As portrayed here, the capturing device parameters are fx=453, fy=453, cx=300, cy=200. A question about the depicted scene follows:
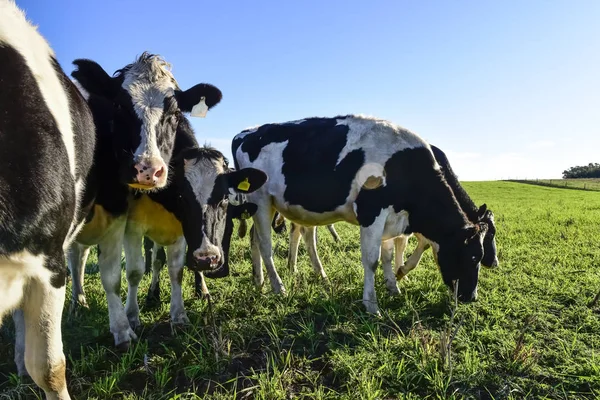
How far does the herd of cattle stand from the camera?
2305 millimetres

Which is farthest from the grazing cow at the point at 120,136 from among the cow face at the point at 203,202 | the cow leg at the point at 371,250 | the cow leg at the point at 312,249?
the cow leg at the point at 312,249

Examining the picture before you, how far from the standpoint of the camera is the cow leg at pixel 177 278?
4691 mm

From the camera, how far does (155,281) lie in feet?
18.2

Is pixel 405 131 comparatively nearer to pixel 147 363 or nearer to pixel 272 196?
pixel 272 196

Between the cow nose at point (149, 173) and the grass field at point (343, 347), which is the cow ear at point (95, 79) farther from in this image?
the grass field at point (343, 347)

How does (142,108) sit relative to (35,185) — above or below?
above

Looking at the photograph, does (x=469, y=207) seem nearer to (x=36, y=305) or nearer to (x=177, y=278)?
(x=177, y=278)

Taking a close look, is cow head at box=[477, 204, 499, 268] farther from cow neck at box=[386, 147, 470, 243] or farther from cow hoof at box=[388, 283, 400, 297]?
cow hoof at box=[388, 283, 400, 297]

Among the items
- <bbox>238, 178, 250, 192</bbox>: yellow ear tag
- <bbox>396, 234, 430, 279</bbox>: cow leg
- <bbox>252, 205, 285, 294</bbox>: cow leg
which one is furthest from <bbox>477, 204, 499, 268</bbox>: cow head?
<bbox>238, 178, 250, 192</bbox>: yellow ear tag

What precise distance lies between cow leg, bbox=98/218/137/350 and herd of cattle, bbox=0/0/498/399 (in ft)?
0.04

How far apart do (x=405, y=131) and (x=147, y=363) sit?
13.3ft

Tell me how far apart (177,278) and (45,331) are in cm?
236

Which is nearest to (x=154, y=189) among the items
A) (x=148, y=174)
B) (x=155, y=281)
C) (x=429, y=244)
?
(x=148, y=174)

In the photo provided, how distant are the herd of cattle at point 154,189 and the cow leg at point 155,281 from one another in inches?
0.9
